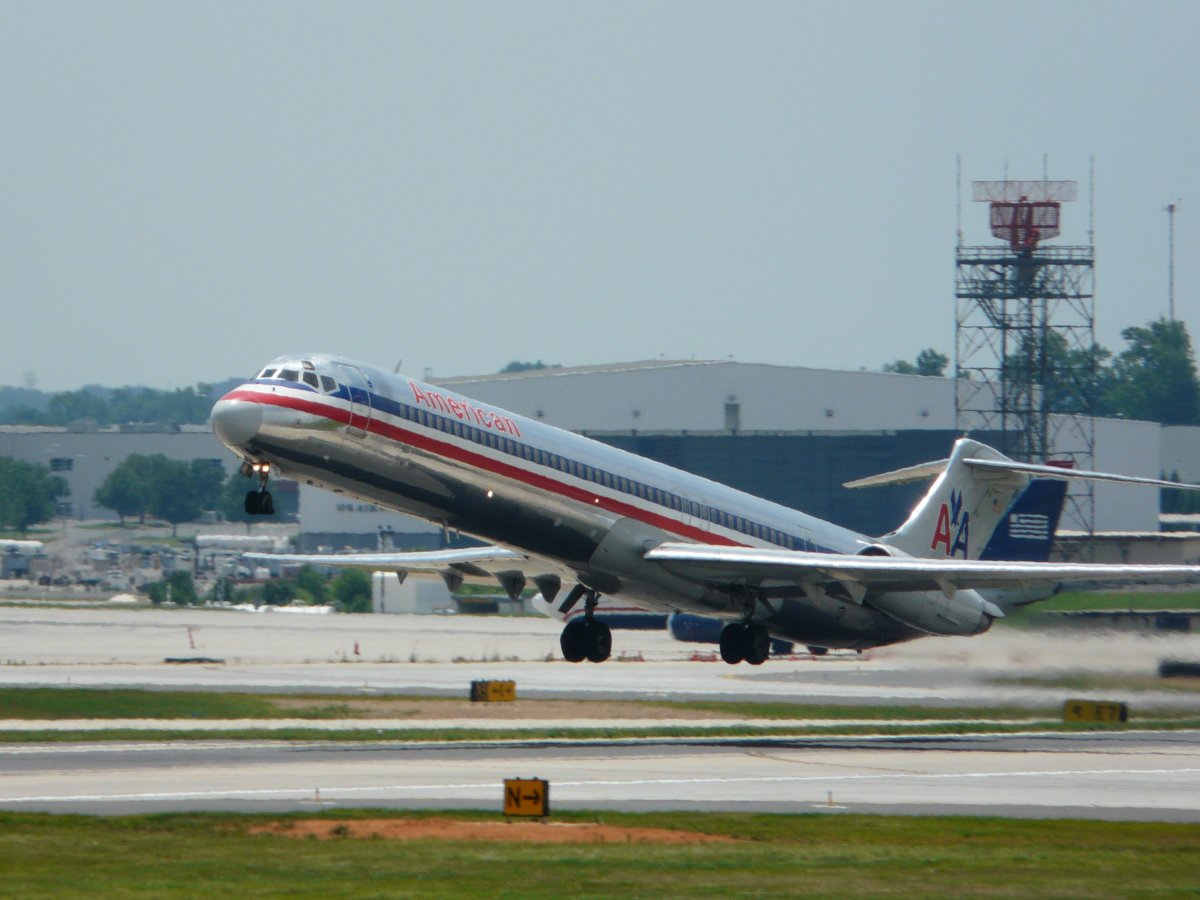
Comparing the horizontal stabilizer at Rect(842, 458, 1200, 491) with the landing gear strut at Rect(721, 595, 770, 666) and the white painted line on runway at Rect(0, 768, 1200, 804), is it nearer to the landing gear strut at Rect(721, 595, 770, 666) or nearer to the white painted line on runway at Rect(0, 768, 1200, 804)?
the landing gear strut at Rect(721, 595, 770, 666)

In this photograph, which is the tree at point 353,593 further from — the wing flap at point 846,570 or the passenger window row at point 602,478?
the wing flap at point 846,570

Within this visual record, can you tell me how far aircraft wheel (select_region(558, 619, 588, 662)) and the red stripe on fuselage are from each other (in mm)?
3466

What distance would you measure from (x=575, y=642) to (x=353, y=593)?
63.7m

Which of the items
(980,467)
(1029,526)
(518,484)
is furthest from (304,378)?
(1029,526)

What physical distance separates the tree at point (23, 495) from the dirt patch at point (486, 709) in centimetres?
11838

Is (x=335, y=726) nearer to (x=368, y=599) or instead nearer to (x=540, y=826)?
(x=540, y=826)

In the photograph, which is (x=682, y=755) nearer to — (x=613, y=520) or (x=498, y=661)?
(x=613, y=520)

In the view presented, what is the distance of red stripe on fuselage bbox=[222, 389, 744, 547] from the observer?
3100 cm

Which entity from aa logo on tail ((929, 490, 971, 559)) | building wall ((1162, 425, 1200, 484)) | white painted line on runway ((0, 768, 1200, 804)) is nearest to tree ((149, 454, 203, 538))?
building wall ((1162, 425, 1200, 484))

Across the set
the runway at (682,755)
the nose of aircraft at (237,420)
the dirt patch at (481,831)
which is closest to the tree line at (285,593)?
the runway at (682,755)

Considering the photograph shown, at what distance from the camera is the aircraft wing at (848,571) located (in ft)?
119

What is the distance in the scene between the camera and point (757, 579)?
124 ft

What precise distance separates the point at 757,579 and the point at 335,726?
10.7 metres

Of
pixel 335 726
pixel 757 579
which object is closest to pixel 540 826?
pixel 757 579
